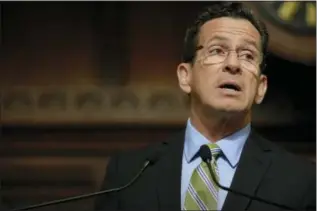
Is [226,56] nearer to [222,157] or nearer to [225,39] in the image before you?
[225,39]

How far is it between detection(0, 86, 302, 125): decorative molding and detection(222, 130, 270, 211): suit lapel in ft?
0.84

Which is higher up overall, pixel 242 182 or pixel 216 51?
pixel 216 51

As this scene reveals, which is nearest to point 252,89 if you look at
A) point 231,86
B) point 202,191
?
point 231,86

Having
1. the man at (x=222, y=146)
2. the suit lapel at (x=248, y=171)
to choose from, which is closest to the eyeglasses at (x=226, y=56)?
the man at (x=222, y=146)

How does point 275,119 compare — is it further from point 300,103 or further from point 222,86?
point 222,86

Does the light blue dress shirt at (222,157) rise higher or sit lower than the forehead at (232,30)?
lower

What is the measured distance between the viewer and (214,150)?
29.2 inches

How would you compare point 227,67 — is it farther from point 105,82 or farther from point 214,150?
point 105,82

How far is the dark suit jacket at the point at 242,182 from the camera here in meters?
0.73

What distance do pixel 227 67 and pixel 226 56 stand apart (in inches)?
0.8

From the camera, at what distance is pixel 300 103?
3.42 feet

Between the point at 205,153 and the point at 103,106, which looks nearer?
the point at 205,153

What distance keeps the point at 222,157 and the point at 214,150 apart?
15 millimetres

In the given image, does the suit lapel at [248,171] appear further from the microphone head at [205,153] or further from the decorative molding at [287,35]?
the decorative molding at [287,35]
